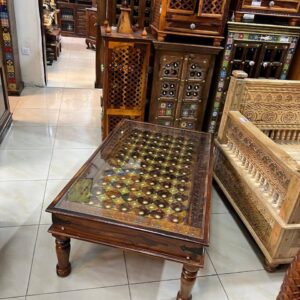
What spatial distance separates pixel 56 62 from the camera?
602 cm

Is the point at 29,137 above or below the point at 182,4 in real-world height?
below

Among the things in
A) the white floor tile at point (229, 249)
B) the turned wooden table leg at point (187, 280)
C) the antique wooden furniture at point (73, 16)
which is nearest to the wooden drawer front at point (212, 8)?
the white floor tile at point (229, 249)

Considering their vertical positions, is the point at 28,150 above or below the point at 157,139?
below

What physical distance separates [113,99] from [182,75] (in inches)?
26.9

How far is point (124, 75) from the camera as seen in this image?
2.79m

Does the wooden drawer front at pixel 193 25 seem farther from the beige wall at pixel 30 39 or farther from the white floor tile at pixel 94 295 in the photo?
the beige wall at pixel 30 39

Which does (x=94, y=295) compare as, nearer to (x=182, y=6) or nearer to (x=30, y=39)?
(x=182, y=6)

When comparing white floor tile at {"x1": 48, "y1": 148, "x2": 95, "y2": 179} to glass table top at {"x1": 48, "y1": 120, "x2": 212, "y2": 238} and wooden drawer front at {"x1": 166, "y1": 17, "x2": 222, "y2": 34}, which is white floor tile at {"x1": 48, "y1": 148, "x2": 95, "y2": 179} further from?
wooden drawer front at {"x1": 166, "y1": 17, "x2": 222, "y2": 34}

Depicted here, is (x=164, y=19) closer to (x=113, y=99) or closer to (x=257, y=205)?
(x=113, y=99)

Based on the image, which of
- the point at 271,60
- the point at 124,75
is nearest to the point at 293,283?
the point at 124,75

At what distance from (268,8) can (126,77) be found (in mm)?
1364

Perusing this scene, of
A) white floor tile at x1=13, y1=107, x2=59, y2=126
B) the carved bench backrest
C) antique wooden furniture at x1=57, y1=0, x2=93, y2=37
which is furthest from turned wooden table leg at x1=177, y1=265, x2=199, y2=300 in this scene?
antique wooden furniture at x1=57, y1=0, x2=93, y2=37

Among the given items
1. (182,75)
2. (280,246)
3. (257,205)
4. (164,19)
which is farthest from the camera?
(182,75)

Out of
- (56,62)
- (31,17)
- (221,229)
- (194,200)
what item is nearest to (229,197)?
(221,229)
